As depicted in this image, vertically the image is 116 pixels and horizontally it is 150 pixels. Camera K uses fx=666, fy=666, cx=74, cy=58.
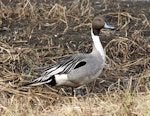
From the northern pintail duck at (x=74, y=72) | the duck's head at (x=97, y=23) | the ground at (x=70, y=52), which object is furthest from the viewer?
the duck's head at (x=97, y=23)

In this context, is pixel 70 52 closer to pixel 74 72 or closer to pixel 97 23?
pixel 97 23

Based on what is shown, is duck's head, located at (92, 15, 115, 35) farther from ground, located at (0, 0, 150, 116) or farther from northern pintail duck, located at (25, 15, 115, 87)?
ground, located at (0, 0, 150, 116)

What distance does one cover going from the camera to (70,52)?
770 cm

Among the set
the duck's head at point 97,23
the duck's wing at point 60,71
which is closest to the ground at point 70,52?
the duck's wing at point 60,71

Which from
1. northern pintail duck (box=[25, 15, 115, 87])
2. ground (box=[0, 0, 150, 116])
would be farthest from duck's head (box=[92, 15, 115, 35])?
ground (box=[0, 0, 150, 116])

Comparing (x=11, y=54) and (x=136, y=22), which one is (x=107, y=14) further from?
(x=11, y=54)

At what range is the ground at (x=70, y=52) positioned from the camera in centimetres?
578

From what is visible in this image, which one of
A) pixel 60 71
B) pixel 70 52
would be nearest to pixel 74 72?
pixel 60 71

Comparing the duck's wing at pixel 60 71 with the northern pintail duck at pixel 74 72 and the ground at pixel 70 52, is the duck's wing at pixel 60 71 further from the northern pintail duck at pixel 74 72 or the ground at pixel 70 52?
the ground at pixel 70 52

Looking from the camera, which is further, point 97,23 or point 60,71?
point 97,23

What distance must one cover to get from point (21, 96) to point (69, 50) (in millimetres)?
1321

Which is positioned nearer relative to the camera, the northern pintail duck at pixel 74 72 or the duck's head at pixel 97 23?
the northern pintail duck at pixel 74 72

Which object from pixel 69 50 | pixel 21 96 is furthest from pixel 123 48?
pixel 21 96

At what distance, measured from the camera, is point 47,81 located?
672cm
